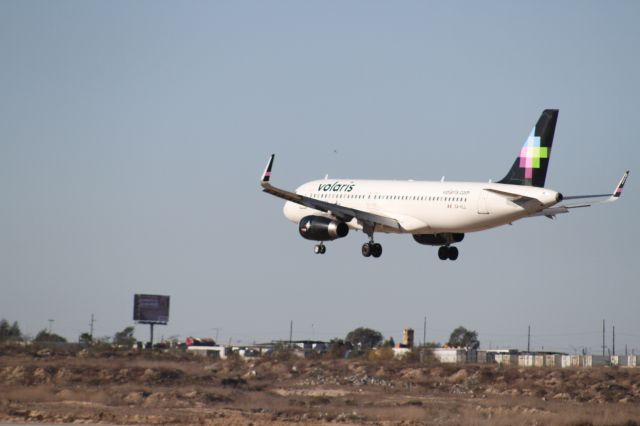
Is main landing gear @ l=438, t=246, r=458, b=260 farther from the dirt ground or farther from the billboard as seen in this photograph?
the billboard

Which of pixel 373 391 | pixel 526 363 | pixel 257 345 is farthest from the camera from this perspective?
pixel 257 345

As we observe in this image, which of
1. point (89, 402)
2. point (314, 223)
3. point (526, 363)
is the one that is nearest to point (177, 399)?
point (89, 402)

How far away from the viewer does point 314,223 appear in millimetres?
80000

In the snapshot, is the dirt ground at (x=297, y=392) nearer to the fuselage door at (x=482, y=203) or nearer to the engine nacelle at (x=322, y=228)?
the engine nacelle at (x=322, y=228)

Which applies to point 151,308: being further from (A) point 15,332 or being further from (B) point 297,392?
(B) point 297,392

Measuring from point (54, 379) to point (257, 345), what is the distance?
66.6 m

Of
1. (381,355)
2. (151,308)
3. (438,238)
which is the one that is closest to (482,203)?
(438,238)

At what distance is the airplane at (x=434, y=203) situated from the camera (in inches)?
2923

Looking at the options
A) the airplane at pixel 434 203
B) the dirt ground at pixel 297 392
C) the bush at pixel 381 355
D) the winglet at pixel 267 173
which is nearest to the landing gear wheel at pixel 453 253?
the airplane at pixel 434 203

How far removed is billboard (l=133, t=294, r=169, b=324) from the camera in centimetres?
16162

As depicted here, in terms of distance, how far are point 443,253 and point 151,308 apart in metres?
85.3

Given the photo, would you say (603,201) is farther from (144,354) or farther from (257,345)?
(257,345)

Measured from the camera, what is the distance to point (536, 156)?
77812 mm

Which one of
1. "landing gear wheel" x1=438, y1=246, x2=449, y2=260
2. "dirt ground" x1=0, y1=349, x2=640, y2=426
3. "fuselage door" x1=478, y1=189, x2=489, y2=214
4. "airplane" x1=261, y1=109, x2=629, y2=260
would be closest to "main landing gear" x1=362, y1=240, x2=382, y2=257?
"airplane" x1=261, y1=109, x2=629, y2=260
